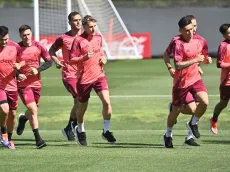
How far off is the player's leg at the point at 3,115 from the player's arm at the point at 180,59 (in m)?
2.95

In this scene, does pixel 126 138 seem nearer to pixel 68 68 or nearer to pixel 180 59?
pixel 68 68

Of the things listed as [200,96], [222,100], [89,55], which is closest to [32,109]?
[89,55]

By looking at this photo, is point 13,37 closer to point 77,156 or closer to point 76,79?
point 76,79

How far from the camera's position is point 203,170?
12.0m

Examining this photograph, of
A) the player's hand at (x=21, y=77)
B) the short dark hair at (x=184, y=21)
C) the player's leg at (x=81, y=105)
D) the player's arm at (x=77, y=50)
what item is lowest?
the player's leg at (x=81, y=105)

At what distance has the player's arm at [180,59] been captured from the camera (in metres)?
14.4

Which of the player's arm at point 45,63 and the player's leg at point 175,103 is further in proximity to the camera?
the player's arm at point 45,63

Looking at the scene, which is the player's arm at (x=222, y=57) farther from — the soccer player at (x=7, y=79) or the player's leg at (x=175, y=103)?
the soccer player at (x=7, y=79)

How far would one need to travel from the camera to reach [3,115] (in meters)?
15.1

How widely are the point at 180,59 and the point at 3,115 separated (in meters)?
3.15

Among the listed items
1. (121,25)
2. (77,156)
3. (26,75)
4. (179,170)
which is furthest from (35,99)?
(121,25)

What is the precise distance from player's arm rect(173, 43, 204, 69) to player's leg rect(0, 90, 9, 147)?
9.69ft

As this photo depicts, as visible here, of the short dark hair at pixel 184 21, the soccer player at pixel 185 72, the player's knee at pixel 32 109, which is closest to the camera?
the short dark hair at pixel 184 21

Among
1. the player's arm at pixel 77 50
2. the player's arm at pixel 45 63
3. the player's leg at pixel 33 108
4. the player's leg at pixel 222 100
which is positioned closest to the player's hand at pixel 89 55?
the player's arm at pixel 77 50
